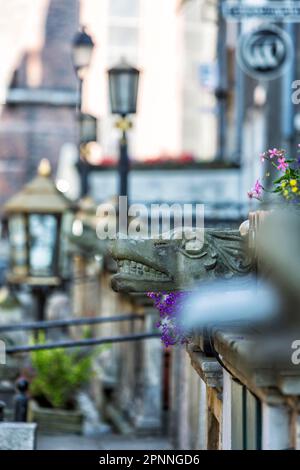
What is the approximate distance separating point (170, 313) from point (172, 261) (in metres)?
0.62

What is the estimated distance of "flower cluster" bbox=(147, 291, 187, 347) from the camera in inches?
272

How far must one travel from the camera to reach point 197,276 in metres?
6.45

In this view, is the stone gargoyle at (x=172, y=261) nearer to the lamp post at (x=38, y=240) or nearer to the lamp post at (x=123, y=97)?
the lamp post at (x=123, y=97)

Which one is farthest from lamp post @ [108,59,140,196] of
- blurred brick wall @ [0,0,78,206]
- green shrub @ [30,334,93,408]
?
blurred brick wall @ [0,0,78,206]

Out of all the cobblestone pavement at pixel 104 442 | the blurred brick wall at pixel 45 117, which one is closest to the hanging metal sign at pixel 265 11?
the cobblestone pavement at pixel 104 442

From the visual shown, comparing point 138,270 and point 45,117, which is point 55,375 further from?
point 45,117

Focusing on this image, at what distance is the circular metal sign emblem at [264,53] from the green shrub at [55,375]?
482 cm

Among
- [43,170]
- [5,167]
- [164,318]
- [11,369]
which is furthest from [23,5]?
[164,318]

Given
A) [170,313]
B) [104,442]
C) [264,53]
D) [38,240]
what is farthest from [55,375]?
[170,313]

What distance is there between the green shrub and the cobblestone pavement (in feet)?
3.76

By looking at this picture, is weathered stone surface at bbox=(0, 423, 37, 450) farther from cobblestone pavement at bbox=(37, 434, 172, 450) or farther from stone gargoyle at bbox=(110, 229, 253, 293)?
stone gargoyle at bbox=(110, 229, 253, 293)

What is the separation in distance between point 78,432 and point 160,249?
7.15 m

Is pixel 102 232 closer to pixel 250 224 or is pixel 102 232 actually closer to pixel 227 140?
pixel 250 224

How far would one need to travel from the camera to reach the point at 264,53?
1800cm
